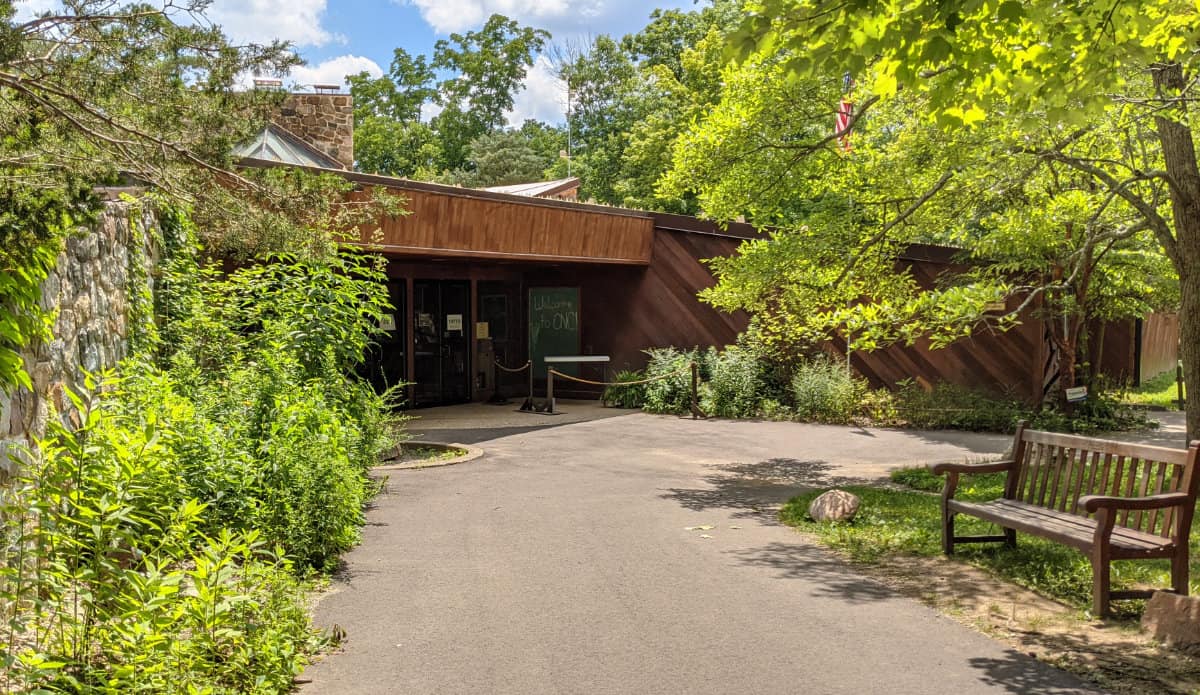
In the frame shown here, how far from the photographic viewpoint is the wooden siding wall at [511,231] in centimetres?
1370

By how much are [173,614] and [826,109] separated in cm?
861

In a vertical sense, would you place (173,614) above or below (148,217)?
below

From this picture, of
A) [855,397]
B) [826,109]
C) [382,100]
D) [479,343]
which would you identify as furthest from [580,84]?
[826,109]

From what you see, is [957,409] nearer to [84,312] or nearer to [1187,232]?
[1187,232]

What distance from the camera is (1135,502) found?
552 cm

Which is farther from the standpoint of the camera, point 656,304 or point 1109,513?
point 656,304

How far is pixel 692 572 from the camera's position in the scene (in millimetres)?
6633

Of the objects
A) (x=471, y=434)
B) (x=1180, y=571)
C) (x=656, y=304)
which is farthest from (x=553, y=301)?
(x=1180, y=571)

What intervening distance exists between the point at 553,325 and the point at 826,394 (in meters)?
6.65

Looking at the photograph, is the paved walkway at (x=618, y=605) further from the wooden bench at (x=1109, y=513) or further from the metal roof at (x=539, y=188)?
the metal roof at (x=539, y=188)

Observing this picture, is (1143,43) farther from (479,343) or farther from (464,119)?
(464,119)

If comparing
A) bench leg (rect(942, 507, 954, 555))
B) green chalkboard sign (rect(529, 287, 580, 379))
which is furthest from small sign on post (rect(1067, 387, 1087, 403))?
green chalkboard sign (rect(529, 287, 580, 379))

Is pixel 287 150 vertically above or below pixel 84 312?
above

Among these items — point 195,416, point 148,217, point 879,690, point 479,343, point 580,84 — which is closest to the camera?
point 879,690
